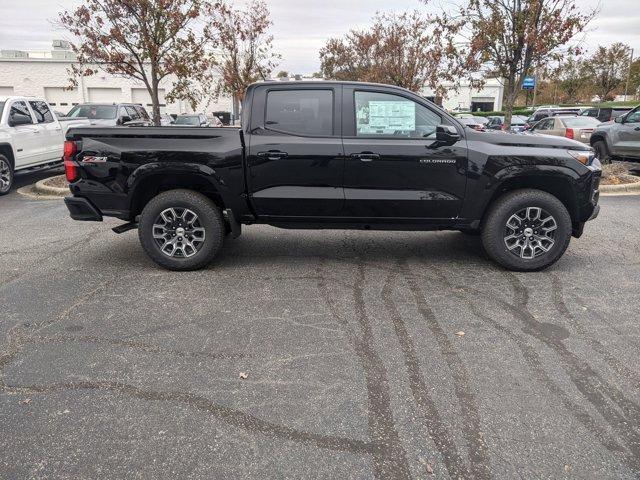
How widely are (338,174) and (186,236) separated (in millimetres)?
1691

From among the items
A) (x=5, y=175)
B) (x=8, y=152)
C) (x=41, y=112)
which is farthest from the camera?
(x=41, y=112)

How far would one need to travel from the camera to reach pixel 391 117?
545 cm

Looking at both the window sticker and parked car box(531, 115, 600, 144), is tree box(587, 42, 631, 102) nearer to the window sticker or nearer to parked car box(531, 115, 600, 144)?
parked car box(531, 115, 600, 144)

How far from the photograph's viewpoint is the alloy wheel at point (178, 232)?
5.52 meters

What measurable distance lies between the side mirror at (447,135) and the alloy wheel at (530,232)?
1002mm

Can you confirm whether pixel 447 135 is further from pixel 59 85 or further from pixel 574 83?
pixel 574 83

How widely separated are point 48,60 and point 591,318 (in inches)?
1698

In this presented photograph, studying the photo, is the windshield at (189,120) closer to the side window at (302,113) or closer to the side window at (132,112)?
the side window at (132,112)

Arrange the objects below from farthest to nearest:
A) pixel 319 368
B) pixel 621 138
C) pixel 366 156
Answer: pixel 621 138
pixel 366 156
pixel 319 368

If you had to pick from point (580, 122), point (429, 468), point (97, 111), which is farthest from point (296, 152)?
point (580, 122)

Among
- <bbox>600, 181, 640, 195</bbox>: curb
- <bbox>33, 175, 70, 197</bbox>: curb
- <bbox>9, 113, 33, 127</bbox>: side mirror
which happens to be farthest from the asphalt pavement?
<bbox>9, 113, 33, 127</bbox>: side mirror

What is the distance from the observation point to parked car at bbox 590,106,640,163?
1229cm

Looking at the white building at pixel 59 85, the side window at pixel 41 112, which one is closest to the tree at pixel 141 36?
the side window at pixel 41 112

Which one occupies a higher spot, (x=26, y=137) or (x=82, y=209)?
(x=26, y=137)
